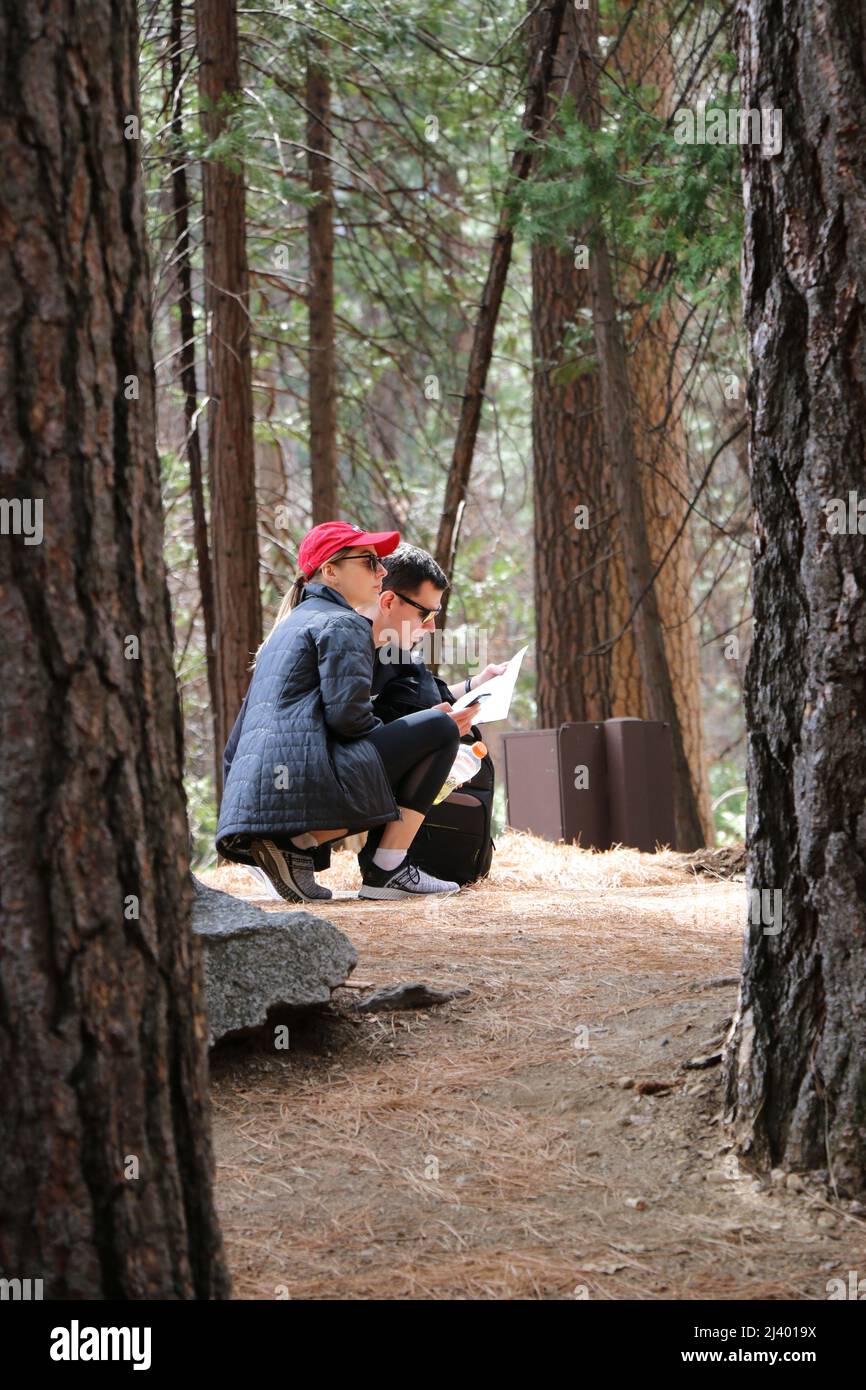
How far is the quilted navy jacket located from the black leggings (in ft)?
0.41

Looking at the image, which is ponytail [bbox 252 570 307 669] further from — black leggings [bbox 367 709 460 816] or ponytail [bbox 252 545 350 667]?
black leggings [bbox 367 709 460 816]

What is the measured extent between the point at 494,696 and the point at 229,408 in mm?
2952

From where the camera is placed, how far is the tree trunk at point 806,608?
97.2 inches

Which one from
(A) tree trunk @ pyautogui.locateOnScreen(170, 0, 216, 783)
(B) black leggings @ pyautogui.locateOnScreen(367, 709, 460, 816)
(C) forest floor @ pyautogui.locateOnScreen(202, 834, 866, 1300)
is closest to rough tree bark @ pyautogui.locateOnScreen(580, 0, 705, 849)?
(B) black leggings @ pyautogui.locateOnScreen(367, 709, 460, 816)

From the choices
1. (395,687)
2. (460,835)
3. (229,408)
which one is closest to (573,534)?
(229,408)

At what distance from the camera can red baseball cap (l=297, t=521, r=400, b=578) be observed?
5207mm

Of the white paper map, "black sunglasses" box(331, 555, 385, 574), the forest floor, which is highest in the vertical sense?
"black sunglasses" box(331, 555, 385, 574)

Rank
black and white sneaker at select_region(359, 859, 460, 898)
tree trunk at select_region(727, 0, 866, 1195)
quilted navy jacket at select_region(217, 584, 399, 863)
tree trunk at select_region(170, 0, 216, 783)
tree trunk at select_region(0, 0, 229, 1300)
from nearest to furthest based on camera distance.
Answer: tree trunk at select_region(0, 0, 229, 1300), tree trunk at select_region(727, 0, 866, 1195), quilted navy jacket at select_region(217, 584, 399, 863), black and white sneaker at select_region(359, 859, 460, 898), tree trunk at select_region(170, 0, 216, 783)

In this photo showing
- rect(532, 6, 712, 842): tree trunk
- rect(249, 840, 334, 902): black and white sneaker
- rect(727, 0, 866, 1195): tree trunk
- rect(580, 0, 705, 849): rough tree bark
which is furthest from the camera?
rect(532, 6, 712, 842): tree trunk

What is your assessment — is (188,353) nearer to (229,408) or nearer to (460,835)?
(229,408)

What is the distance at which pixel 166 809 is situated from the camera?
1815 millimetres

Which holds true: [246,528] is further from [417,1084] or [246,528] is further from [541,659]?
[417,1084]

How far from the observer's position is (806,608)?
2553mm

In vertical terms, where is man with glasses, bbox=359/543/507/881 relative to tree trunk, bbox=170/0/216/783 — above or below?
below
